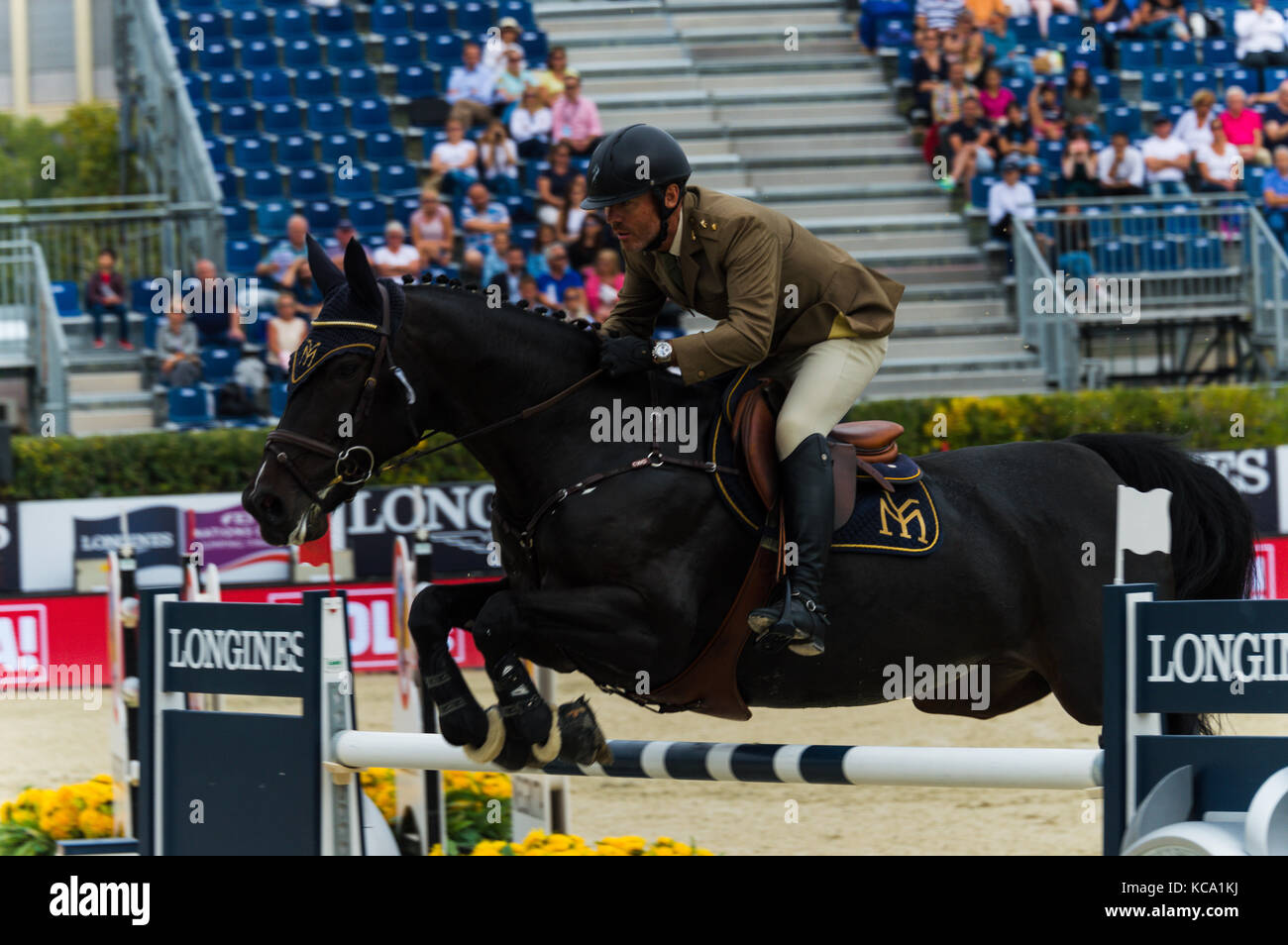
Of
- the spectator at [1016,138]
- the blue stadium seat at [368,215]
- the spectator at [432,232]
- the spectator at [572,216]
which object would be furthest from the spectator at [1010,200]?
the blue stadium seat at [368,215]

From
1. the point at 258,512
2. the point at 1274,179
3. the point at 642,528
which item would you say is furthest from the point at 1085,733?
the point at 1274,179

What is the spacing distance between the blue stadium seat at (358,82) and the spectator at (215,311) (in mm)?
3718

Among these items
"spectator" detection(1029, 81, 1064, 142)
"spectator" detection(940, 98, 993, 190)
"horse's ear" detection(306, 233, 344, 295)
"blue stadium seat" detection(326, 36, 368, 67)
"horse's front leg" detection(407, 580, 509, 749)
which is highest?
"blue stadium seat" detection(326, 36, 368, 67)

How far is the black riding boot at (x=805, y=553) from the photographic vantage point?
13.6 ft

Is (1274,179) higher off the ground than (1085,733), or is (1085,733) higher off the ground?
(1274,179)

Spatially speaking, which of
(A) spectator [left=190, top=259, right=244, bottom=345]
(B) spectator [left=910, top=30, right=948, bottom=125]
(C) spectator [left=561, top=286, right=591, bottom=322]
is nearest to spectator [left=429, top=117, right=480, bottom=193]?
(C) spectator [left=561, top=286, right=591, bottom=322]

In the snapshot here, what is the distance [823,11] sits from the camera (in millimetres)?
17391

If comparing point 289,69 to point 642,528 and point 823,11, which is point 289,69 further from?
point 642,528

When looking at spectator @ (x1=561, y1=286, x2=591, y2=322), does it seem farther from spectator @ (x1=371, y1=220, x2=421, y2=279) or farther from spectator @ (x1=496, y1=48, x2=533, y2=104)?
spectator @ (x1=496, y1=48, x2=533, y2=104)

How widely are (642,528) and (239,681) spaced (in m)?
1.17

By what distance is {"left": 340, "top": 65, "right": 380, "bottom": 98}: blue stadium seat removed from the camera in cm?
1527

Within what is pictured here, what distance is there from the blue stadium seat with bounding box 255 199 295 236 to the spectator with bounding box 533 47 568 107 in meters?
2.45

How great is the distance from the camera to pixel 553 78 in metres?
14.4

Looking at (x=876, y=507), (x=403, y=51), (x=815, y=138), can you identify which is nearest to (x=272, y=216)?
(x=403, y=51)
